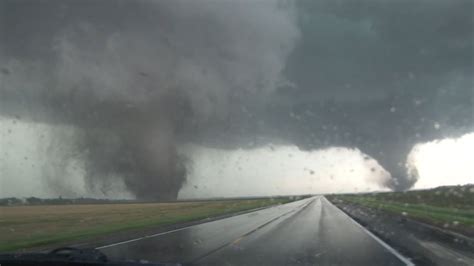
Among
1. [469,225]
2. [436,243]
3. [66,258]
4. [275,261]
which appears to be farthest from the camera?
[469,225]

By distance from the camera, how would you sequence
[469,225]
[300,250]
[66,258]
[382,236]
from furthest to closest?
[469,225] → [382,236] → [300,250] → [66,258]

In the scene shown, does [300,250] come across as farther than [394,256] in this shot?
Yes

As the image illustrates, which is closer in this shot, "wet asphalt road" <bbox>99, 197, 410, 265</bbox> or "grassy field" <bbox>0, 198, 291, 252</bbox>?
"wet asphalt road" <bbox>99, 197, 410, 265</bbox>

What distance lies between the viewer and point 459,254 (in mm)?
14570

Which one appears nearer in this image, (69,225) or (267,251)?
(267,251)

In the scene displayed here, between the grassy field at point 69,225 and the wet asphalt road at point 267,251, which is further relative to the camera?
the grassy field at point 69,225

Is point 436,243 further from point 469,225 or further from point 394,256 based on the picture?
point 469,225

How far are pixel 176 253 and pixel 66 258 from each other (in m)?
8.29

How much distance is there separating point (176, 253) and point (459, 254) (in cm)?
777

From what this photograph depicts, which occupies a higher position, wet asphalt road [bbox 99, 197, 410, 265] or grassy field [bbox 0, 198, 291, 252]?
grassy field [bbox 0, 198, 291, 252]

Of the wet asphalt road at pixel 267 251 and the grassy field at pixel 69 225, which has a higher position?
the grassy field at pixel 69 225

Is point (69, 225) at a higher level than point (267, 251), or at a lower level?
higher

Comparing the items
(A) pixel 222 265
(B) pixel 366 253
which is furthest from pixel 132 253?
(B) pixel 366 253

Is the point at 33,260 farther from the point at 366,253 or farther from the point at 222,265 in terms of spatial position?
the point at 366,253
